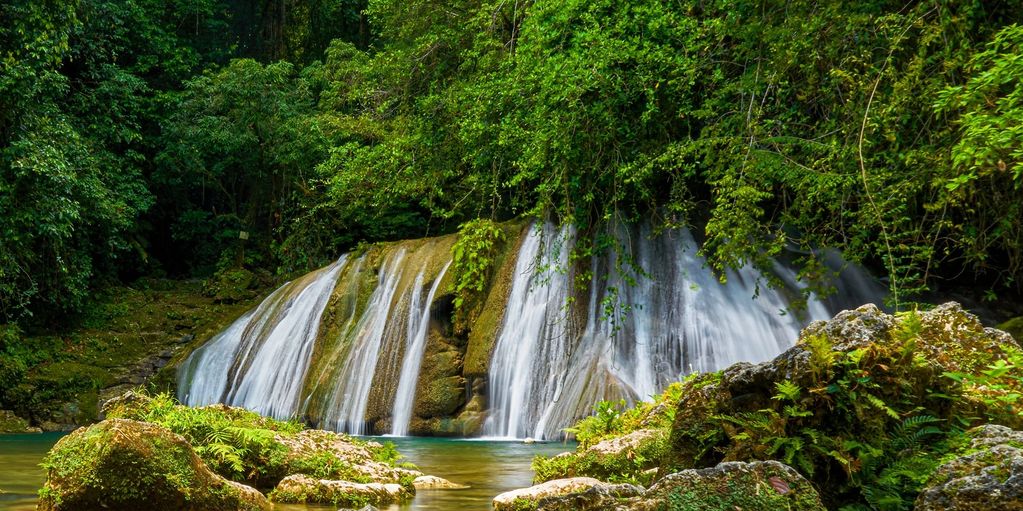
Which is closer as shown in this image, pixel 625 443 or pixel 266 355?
pixel 625 443

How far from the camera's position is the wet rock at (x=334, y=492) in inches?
231

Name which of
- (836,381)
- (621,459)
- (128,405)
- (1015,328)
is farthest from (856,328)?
(1015,328)

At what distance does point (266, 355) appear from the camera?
17.2m

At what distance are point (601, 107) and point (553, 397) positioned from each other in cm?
455

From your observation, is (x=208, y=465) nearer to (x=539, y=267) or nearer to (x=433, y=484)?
(x=433, y=484)

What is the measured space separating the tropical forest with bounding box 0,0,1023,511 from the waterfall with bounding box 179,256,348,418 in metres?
0.08

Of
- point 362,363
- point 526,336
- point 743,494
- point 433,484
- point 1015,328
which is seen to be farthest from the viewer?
point 362,363

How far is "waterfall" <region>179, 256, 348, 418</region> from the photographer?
1647 centimetres

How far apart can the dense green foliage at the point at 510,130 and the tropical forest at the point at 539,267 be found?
0.28 ft

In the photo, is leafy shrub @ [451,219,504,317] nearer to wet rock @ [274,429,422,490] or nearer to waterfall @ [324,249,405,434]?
waterfall @ [324,249,405,434]

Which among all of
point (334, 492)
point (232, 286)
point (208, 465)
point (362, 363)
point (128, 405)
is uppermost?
point (232, 286)

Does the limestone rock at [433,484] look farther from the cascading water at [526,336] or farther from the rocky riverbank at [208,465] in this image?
the cascading water at [526,336]

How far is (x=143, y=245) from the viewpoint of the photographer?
86.1ft

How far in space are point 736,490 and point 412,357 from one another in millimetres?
11888
